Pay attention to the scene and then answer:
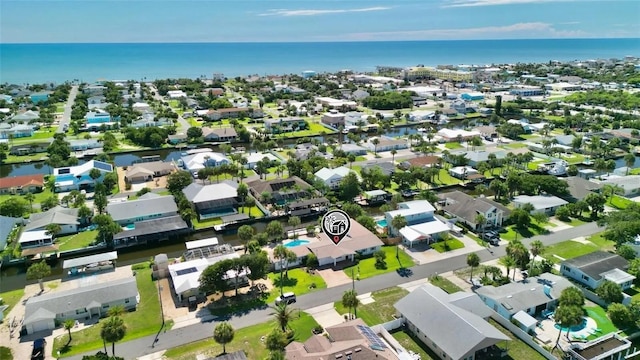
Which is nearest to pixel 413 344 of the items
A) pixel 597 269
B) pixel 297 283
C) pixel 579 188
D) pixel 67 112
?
pixel 297 283

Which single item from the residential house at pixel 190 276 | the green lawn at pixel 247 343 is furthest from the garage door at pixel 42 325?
the green lawn at pixel 247 343

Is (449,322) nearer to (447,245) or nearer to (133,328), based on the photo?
(447,245)

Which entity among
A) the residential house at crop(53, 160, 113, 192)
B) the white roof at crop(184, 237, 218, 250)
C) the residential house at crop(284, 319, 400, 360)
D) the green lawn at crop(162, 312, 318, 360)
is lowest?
the green lawn at crop(162, 312, 318, 360)

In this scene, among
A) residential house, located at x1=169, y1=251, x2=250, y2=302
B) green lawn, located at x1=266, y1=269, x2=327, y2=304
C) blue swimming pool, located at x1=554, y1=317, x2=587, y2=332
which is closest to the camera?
blue swimming pool, located at x1=554, y1=317, x2=587, y2=332

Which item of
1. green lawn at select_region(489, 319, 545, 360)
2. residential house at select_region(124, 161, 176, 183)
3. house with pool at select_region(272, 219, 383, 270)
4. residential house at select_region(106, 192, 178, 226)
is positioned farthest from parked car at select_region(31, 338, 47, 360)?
residential house at select_region(124, 161, 176, 183)

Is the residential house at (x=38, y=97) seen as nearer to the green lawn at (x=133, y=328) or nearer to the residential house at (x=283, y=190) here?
the residential house at (x=283, y=190)

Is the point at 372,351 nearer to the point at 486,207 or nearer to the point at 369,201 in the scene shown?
the point at 486,207

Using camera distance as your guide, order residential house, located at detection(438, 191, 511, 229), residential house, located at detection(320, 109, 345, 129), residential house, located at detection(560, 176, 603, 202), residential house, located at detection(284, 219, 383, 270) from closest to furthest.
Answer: residential house, located at detection(284, 219, 383, 270)
residential house, located at detection(438, 191, 511, 229)
residential house, located at detection(560, 176, 603, 202)
residential house, located at detection(320, 109, 345, 129)

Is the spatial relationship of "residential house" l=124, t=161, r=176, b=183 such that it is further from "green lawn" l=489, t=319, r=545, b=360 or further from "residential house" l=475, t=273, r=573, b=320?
"green lawn" l=489, t=319, r=545, b=360
